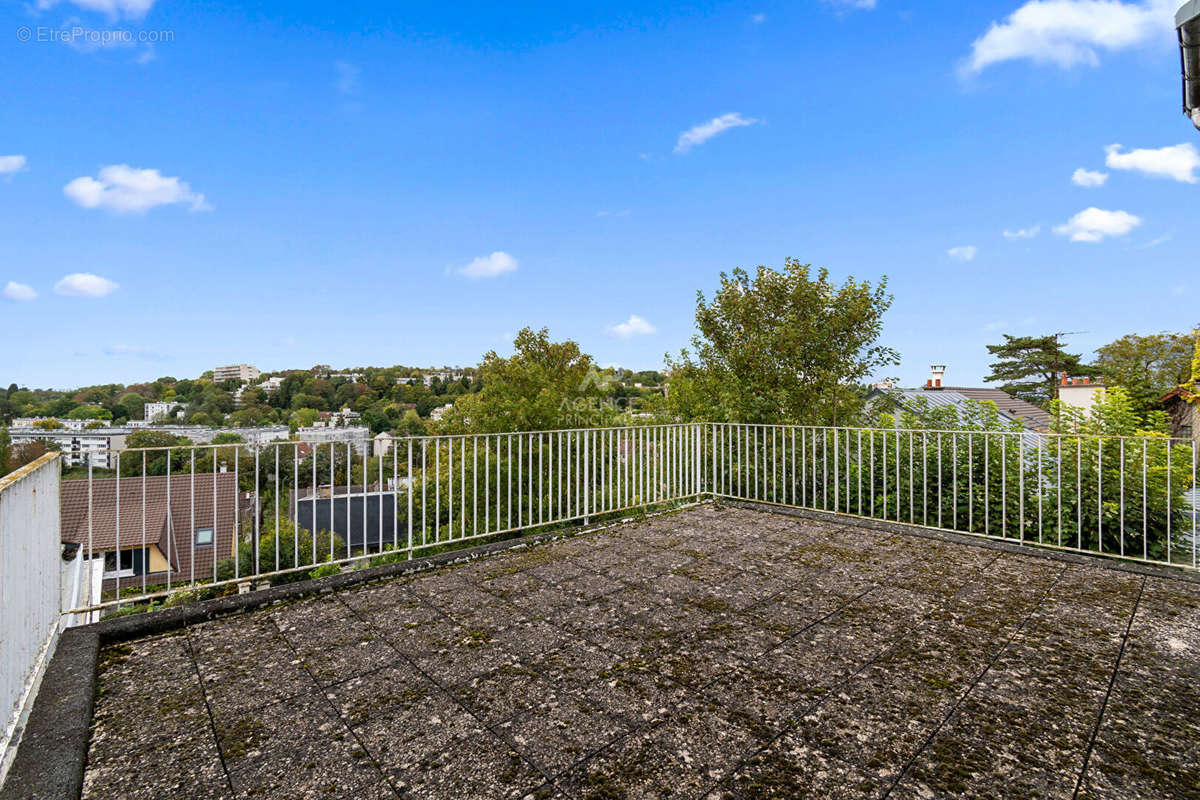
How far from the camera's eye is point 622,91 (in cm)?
1355

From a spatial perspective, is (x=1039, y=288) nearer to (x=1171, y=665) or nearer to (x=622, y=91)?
(x=622, y=91)

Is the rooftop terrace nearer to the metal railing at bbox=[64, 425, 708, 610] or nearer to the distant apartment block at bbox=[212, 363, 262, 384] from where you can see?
the metal railing at bbox=[64, 425, 708, 610]

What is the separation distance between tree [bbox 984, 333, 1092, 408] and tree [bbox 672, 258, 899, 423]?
31149mm

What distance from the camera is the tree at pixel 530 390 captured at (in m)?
10.7

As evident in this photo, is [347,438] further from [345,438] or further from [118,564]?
[118,564]

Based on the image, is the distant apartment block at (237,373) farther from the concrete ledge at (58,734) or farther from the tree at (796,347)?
the concrete ledge at (58,734)

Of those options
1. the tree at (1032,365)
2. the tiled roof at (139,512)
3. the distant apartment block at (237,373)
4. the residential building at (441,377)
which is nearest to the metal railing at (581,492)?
the tiled roof at (139,512)

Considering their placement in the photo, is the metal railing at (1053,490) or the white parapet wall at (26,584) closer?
the white parapet wall at (26,584)

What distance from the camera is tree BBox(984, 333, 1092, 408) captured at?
30.5 meters

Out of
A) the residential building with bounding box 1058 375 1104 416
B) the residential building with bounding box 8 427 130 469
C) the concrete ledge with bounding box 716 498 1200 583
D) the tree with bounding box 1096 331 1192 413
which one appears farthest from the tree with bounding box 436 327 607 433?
the tree with bounding box 1096 331 1192 413

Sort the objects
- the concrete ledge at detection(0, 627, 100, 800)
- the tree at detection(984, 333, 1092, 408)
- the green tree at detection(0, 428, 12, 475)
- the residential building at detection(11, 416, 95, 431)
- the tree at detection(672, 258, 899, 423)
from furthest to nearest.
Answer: the tree at detection(984, 333, 1092, 408) → the tree at detection(672, 258, 899, 423) → the residential building at detection(11, 416, 95, 431) → the green tree at detection(0, 428, 12, 475) → the concrete ledge at detection(0, 627, 100, 800)

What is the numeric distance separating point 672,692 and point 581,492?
11.4ft

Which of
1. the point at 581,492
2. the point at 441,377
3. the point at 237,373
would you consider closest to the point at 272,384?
the point at 237,373

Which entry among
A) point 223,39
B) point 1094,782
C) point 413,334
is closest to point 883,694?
point 1094,782
